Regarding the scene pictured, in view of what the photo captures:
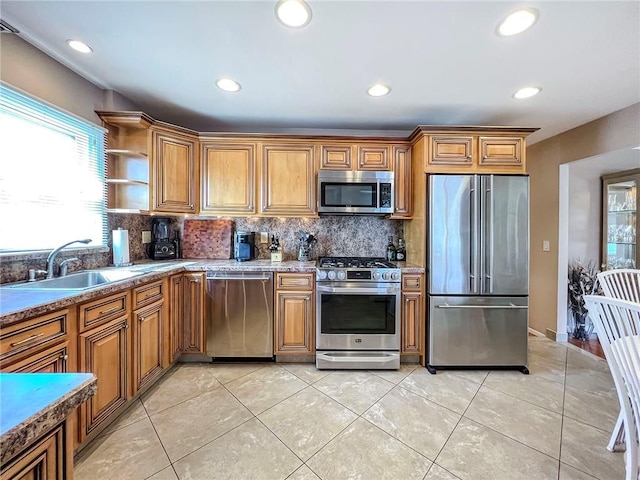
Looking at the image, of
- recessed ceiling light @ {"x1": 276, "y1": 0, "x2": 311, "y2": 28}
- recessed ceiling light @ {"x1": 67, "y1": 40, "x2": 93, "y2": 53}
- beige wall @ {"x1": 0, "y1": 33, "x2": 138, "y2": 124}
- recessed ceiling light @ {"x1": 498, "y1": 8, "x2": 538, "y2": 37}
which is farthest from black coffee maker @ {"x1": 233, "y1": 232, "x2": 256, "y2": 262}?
recessed ceiling light @ {"x1": 498, "y1": 8, "x2": 538, "y2": 37}

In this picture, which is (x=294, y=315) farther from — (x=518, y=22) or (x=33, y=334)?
(x=518, y=22)

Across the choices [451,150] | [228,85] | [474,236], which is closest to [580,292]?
[474,236]

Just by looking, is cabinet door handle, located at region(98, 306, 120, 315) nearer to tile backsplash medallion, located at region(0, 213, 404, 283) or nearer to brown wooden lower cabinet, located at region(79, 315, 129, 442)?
brown wooden lower cabinet, located at region(79, 315, 129, 442)

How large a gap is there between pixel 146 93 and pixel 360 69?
6.15 ft

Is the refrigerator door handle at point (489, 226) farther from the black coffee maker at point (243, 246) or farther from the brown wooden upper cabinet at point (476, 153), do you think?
the black coffee maker at point (243, 246)

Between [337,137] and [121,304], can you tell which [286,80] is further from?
[121,304]

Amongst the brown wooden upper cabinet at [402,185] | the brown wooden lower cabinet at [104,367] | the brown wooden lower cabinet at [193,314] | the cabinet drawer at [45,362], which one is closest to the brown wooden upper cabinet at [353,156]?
the brown wooden upper cabinet at [402,185]

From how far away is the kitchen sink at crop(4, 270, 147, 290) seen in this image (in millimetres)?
1650

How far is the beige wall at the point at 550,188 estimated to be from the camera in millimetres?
2676

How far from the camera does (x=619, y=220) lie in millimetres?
3275

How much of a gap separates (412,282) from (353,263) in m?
0.60

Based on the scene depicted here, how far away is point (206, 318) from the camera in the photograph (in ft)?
8.20

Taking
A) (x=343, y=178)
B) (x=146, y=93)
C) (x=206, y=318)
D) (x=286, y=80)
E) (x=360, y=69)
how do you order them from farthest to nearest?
(x=343, y=178), (x=206, y=318), (x=146, y=93), (x=286, y=80), (x=360, y=69)

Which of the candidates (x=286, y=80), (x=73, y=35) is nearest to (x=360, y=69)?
(x=286, y=80)
